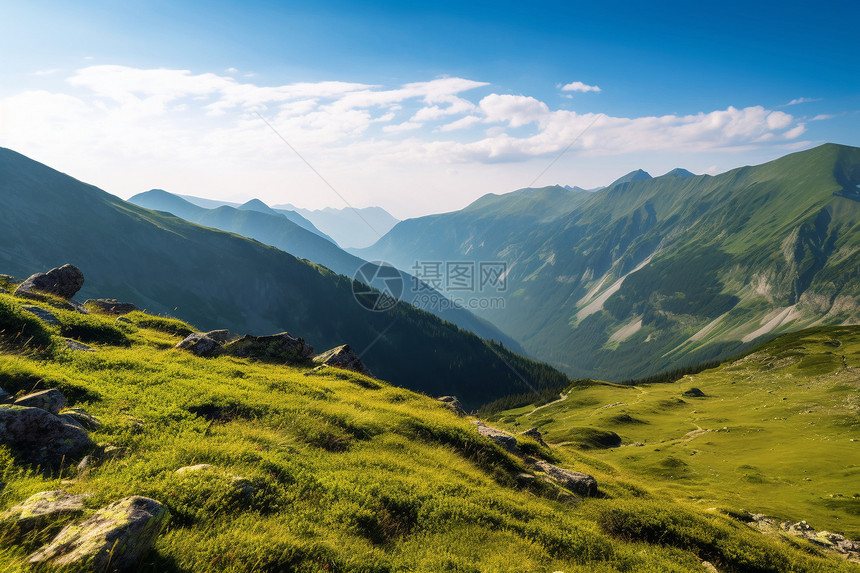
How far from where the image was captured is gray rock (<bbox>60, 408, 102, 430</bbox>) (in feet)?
41.3

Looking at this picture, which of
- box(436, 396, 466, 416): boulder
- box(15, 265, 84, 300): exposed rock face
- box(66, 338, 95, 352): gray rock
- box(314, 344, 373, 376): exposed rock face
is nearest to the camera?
box(66, 338, 95, 352): gray rock

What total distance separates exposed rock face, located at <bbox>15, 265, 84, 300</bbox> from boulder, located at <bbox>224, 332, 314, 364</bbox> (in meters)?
15.2

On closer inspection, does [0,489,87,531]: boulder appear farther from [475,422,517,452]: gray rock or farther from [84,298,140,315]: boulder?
[84,298,140,315]: boulder

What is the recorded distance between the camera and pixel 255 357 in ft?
98.8

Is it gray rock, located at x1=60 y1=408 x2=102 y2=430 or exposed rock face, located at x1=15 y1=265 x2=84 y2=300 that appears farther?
exposed rock face, located at x1=15 y1=265 x2=84 y2=300

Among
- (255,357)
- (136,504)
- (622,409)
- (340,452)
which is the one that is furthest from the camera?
(622,409)

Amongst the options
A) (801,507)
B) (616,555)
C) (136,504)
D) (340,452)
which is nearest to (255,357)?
(340,452)

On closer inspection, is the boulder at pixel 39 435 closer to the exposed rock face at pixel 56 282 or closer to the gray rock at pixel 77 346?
the gray rock at pixel 77 346

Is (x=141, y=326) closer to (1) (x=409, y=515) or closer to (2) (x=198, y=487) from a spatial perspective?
(2) (x=198, y=487)

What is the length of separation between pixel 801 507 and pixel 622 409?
302 ft

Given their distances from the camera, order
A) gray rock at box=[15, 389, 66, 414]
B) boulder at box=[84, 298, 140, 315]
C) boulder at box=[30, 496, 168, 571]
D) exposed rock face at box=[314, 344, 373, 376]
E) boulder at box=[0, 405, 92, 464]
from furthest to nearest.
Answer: exposed rock face at box=[314, 344, 373, 376] < boulder at box=[84, 298, 140, 315] < gray rock at box=[15, 389, 66, 414] < boulder at box=[0, 405, 92, 464] < boulder at box=[30, 496, 168, 571]

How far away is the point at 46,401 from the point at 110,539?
8.92m

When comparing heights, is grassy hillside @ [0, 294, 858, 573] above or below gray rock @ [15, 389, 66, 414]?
below

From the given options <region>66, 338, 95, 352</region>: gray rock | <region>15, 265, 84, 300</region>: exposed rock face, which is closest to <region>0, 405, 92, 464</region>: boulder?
<region>66, 338, 95, 352</region>: gray rock
